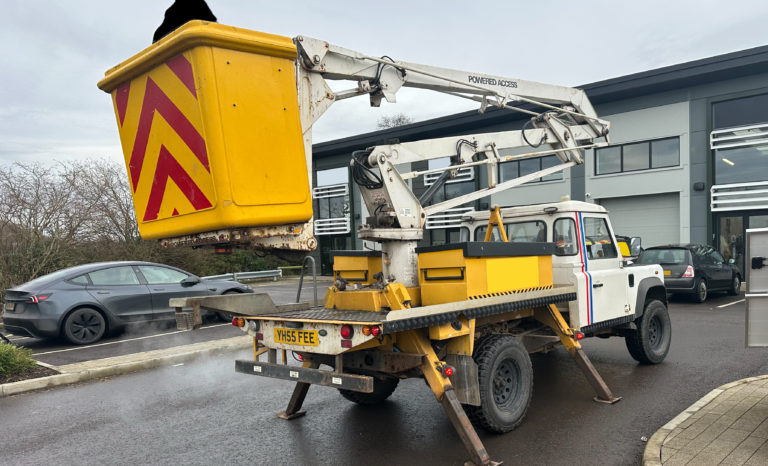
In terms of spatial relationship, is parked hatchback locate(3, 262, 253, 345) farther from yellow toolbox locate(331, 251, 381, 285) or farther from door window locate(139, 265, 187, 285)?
yellow toolbox locate(331, 251, 381, 285)

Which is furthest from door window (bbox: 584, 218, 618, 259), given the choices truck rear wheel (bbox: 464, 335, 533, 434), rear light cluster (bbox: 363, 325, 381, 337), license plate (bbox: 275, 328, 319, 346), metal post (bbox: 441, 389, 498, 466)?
license plate (bbox: 275, 328, 319, 346)

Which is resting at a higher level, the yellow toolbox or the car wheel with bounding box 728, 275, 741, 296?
the yellow toolbox

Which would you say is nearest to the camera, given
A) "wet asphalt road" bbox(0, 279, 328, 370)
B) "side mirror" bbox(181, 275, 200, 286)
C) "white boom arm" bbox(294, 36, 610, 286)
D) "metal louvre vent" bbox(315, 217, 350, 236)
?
"white boom arm" bbox(294, 36, 610, 286)

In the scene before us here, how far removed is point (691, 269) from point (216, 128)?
528 inches

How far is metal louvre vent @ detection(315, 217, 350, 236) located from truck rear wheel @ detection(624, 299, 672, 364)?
2200 cm

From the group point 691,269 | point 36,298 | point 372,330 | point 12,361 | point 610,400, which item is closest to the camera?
point 372,330

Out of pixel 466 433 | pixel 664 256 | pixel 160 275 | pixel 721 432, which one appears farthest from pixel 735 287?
pixel 160 275

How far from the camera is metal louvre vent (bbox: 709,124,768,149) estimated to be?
16859 mm

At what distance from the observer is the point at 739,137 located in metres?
17.1

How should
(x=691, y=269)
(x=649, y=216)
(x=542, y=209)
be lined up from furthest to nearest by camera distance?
1. (x=649, y=216)
2. (x=691, y=269)
3. (x=542, y=209)

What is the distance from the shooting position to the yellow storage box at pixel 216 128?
3.68 meters

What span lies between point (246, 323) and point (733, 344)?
301 inches

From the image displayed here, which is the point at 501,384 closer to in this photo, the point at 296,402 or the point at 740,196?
the point at 296,402

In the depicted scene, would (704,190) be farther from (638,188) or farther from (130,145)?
(130,145)
